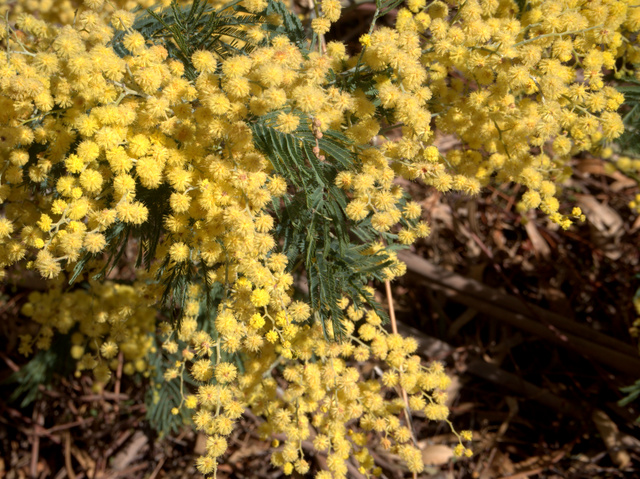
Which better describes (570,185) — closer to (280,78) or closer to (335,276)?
(335,276)

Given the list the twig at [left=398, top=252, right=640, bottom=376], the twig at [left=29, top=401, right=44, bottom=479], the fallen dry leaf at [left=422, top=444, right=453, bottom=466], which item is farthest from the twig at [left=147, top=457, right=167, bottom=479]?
the twig at [left=398, top=252, right=640, bottom=376]

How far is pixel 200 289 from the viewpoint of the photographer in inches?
65.0

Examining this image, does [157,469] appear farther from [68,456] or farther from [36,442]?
[36,442]

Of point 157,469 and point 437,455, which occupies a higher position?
point 437,455

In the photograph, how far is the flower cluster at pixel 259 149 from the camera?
1.17 metres

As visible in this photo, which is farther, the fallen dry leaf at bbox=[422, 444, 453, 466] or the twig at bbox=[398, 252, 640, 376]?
the fallen dry leaf at bbox=[422, 444, 453, 466]

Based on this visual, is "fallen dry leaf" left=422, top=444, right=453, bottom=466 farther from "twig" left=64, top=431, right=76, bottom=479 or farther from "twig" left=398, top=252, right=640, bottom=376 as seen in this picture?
"twig" left=64, top=431, right=76, bottom=479

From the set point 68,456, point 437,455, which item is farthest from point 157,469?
point 437,455

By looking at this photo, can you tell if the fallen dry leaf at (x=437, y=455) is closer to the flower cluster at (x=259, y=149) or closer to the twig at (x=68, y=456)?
the flower cluster at (x=259, y=149)

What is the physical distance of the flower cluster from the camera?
117cm

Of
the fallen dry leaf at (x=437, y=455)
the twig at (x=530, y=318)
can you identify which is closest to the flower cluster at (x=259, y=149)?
the twig at (x=530, y=318)

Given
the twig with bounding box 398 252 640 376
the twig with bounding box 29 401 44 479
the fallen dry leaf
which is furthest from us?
the twig with bounding box 29 401 44 479

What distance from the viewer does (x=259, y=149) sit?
1233 millimetres

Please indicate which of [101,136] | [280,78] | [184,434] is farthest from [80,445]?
[280,78]
